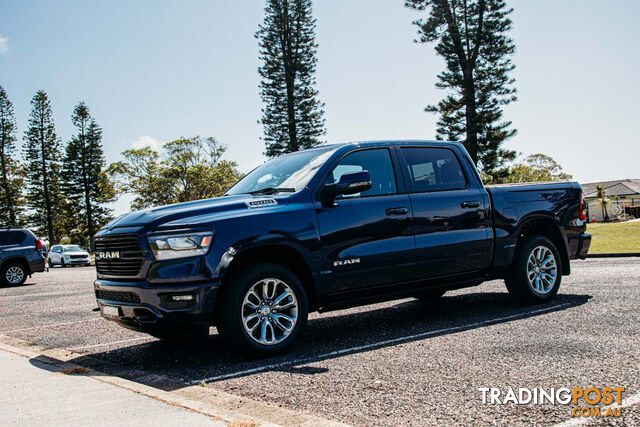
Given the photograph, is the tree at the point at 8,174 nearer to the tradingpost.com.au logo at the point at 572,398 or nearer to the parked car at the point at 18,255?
the parked car at the point at 18,255

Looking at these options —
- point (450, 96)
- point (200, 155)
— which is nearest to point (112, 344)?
point (450, 96)

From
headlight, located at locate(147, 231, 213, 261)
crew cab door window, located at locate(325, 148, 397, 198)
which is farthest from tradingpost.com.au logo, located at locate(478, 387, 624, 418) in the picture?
crew cab door window, located at locate(325, 148, 397, 198)

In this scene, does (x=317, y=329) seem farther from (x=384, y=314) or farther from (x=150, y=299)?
(x=150, y=299)

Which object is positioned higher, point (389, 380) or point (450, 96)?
point (450, 96)

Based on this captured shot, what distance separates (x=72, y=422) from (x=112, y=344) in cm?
296

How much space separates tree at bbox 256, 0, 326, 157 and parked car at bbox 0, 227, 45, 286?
27.6 metres

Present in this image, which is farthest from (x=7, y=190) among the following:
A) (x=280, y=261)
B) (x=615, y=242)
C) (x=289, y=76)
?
(x=280, y=261)

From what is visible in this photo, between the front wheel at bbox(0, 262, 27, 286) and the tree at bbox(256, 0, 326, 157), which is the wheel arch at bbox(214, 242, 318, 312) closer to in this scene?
the front wheel at bbox(0, 262, 27, 286)

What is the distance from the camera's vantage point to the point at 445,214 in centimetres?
625

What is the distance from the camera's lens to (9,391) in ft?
13.8

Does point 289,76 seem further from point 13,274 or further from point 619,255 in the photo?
point 619,255

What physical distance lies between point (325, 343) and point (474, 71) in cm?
3545

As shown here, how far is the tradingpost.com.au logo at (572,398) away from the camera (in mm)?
3275

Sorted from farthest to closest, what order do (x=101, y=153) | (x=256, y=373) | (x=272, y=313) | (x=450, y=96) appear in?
(x=101, y=153) < (x=450, y=96) < (x=272, y=313) < (x=256, y=373)
